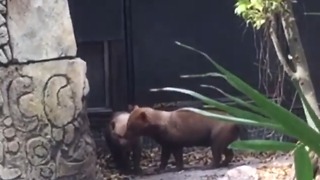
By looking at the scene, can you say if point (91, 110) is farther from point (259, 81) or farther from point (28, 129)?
point (28, 129)

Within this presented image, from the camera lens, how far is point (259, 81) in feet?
22.9

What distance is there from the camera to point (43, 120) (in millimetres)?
5156

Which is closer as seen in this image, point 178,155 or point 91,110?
point 178,155

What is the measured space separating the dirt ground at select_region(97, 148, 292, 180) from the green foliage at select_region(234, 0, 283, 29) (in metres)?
1.54

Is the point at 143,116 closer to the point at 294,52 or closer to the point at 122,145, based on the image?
Result: the point at 122,145

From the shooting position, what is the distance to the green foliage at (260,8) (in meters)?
4.54

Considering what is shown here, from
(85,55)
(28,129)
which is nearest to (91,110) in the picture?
(85,55)

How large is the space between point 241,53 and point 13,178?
237 centimetres

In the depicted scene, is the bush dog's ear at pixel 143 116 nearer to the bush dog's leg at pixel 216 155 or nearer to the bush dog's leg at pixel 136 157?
the bush dog's leg at pixel 136 157

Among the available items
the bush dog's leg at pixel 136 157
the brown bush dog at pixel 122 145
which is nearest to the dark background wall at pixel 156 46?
the brown bush dog at pixel 122 145

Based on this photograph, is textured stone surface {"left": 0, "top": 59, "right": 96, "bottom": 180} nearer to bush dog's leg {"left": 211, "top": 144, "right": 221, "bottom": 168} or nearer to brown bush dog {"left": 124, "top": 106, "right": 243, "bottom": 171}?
brown bush dog {"left": 124, "top": 106, "right": 243, "bottom": 171}

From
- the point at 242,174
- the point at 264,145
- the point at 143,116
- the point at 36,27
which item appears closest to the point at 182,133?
the point at 143,116

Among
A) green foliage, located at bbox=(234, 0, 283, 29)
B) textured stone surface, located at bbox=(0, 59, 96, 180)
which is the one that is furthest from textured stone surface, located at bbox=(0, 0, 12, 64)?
green foliage, located at bbox=(234, 0, 283, 29)

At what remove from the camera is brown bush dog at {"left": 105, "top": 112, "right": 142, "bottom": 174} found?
626 centimetres
